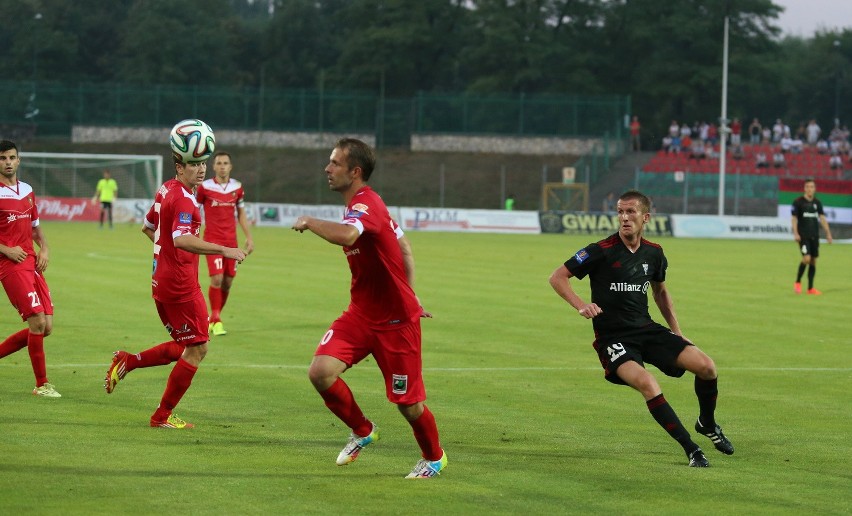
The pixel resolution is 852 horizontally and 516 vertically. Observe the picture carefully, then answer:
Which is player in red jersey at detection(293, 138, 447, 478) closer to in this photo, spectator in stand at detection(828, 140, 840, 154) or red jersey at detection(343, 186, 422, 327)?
red jersey at detection(343, 186, 422, 327)

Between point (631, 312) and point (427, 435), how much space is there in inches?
78.6

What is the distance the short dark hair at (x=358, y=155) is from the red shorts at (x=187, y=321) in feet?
8.71

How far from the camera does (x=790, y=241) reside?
5053cm

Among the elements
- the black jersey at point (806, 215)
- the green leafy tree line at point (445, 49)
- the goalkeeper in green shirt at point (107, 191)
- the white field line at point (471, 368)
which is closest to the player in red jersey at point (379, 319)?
the white field line at point (471, 368)

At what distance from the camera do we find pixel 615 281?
9.53 m

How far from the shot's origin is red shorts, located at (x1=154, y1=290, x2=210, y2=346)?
10359 mm

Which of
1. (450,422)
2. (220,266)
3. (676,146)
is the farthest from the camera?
(676,146)

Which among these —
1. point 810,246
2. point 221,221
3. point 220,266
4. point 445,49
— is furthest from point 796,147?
point 220,266

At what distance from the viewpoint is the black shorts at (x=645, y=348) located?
938 centimetres

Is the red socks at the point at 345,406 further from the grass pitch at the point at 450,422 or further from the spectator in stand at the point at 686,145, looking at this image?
the spectator in stand at the point at 686,145

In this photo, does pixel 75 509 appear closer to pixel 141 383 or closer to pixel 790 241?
pixel 141 383

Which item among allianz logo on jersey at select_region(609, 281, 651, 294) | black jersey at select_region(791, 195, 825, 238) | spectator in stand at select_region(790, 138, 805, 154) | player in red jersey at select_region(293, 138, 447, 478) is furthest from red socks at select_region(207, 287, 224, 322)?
spectator in stand at select_region(790, 138, 805, 154)

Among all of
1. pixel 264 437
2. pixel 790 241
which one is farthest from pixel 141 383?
pixel 790 241

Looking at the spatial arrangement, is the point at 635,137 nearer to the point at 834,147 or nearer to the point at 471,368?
the point at 834,147
